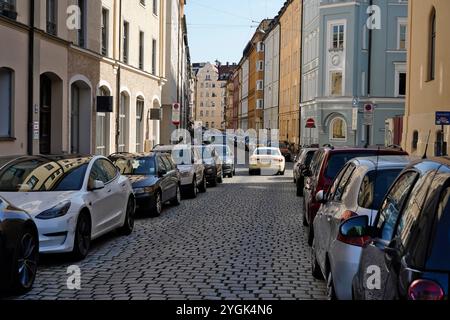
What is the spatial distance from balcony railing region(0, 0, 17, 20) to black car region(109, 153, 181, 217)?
4.52m

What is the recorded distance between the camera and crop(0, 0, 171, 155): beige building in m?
16.6

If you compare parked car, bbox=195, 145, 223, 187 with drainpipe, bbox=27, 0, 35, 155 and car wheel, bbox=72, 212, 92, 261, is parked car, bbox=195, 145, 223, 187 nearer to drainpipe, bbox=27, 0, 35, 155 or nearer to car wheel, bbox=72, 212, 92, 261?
drainpipe, bbox=27, 0, 35, 155

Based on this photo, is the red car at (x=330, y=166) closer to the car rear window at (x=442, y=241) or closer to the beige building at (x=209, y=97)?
the car rear window at (x=442, y=241)

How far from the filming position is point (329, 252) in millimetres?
5941

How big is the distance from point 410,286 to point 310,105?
1784 inches

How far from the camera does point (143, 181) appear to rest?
13758mm

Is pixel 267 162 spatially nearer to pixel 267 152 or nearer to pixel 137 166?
pixel 267 152

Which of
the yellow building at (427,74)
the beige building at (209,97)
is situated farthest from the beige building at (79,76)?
the beige building at (209,97)

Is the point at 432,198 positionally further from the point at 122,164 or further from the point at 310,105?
the point at 310,105

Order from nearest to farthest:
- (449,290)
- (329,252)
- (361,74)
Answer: (449,290) → (329,252) → (361,74)

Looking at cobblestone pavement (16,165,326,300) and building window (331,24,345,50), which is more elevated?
building window (331,24,345,50)

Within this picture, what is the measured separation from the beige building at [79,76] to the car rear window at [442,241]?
→ 14239 millimetres

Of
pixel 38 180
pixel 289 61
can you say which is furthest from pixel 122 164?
pixel 289 61

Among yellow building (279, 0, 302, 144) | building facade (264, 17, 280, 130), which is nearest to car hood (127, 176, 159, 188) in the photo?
yellow building (279, 0, 302, 144)
